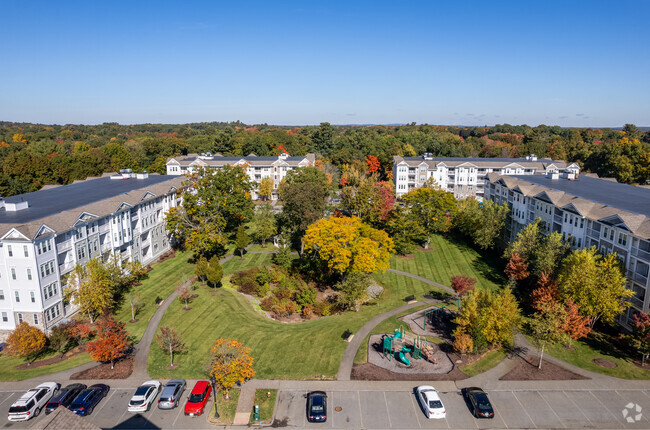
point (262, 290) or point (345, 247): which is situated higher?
point (345, 247)

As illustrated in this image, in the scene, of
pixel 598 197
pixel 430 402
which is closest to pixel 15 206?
pixel 430 402

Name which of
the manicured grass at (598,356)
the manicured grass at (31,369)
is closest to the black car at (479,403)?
the manicured grass at (598,356)

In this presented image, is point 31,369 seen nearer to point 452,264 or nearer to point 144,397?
point 144,397

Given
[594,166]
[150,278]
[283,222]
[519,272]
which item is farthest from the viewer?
[594,166]

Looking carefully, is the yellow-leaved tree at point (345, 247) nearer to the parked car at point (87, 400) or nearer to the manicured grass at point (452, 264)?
the manicured grass at point (452, 264)

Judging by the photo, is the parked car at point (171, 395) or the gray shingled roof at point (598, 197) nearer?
the parked car at point (171, 395)

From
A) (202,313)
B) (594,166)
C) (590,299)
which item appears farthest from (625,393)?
(594,166)

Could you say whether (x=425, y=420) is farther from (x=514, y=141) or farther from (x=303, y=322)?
(x=514, y=141)
